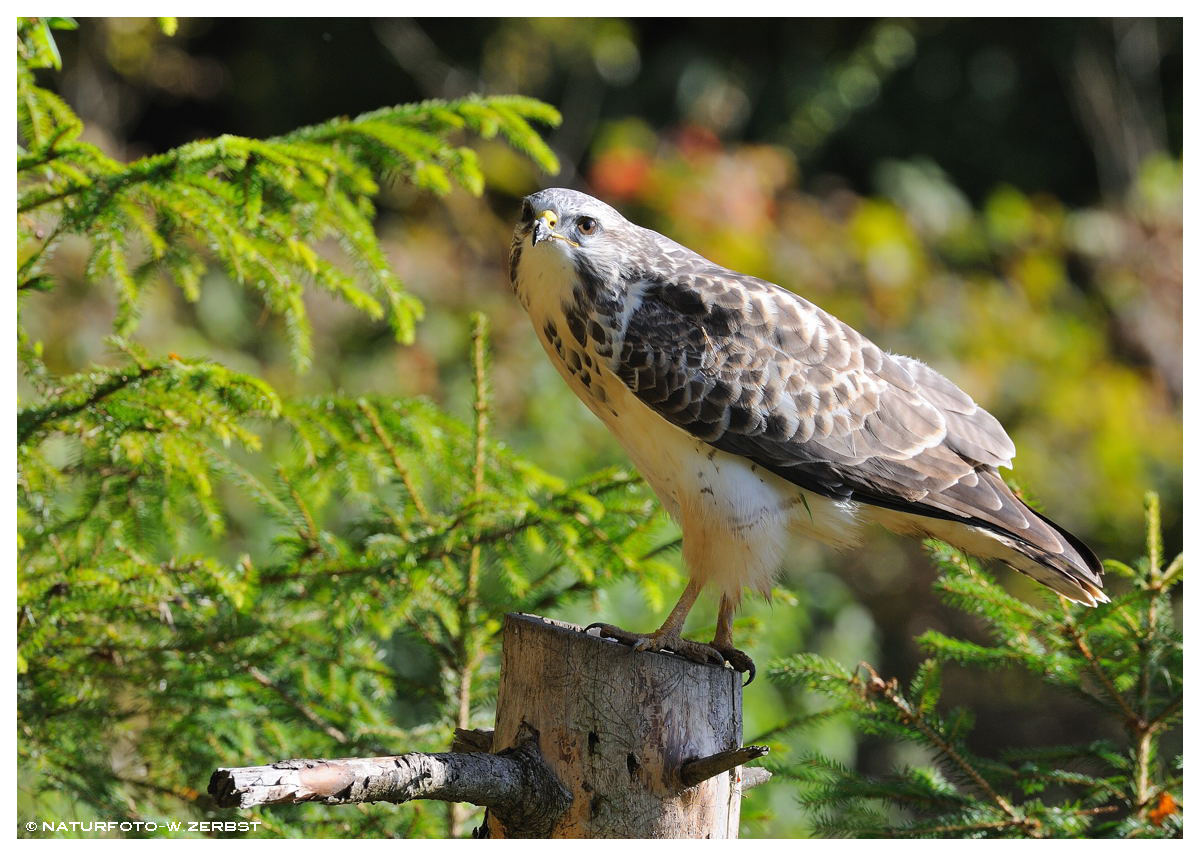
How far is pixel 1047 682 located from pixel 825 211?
19.4 feet

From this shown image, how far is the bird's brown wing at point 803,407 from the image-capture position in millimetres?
3396

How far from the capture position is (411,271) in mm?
8609

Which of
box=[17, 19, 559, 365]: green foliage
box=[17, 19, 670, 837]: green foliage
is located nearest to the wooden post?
box=[17, 19, 670, 837]: green foliage

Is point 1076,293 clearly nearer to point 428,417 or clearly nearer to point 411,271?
point 411,271

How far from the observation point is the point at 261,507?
3.70 meters

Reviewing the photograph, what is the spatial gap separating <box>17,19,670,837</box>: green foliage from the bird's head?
33 centimetres

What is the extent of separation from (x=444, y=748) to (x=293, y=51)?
7.81m

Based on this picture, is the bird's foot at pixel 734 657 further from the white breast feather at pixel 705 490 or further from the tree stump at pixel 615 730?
the tree stump at pixel 615 730

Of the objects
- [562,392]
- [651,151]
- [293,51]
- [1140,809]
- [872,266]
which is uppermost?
[293,51]

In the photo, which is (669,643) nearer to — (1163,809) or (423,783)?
(423,783)

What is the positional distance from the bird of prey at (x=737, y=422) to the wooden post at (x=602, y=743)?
34 cm

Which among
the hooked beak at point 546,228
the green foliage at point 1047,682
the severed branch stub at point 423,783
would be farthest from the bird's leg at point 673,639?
the hooked beak at point 546,228

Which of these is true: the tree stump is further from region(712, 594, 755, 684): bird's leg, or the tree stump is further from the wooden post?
region(712, 594, 755, 684): bird's leg
